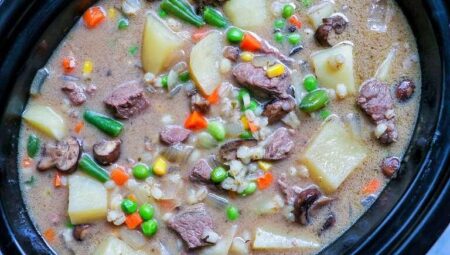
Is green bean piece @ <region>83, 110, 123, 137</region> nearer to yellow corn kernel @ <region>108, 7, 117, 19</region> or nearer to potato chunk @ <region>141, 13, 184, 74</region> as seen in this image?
potato chunk @ <region>141, 13, 184, 74</region>

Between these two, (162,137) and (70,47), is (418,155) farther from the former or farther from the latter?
(70,47)

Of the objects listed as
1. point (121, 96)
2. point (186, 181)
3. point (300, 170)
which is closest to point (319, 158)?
point (300, 170)

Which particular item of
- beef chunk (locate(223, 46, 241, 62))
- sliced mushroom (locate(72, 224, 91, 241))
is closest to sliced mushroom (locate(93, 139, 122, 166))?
sliced mushroom (locate(72, 224, 91, 241))

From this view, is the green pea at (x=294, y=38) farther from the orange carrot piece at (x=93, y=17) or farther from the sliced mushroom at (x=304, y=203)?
the orange carrot piece at (x=93, y=17)

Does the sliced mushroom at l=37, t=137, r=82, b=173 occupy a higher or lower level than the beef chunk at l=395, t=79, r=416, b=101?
lower

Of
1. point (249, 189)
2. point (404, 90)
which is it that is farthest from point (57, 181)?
point (404, 90)

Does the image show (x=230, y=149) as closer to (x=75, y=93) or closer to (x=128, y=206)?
(x=128, y=206)

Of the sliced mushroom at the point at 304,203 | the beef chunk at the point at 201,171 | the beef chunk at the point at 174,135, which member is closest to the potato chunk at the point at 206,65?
the beef chunk at the point at 174,135
